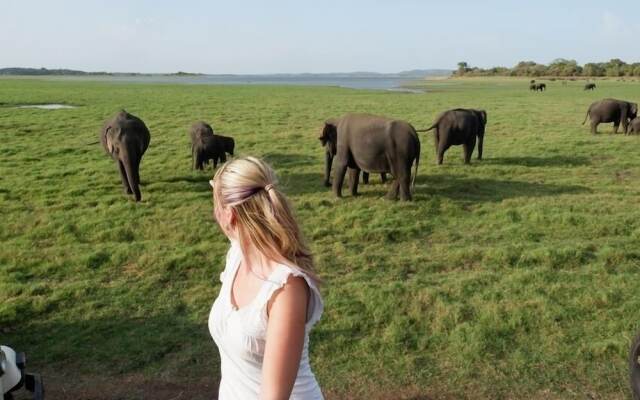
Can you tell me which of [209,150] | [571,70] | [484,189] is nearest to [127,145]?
[209,150]

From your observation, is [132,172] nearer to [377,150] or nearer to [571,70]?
[377,150]

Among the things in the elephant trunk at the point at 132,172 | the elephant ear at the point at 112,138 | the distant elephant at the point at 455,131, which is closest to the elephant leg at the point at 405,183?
the distant elephant at the point at 455,131

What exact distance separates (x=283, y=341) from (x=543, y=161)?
1453 centimetres

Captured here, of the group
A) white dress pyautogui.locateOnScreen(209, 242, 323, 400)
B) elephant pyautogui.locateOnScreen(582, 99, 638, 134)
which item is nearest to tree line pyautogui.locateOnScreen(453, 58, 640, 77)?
elephant pyautogui.locateOnScreen(582, 99, 638, 134)

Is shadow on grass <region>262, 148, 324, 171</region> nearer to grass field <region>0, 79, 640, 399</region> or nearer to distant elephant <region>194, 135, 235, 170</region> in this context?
grass field <region>0, 79, 640, 399</region>

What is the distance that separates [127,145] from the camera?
11.1 metres

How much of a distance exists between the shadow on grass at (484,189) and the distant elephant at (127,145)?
5260 mm

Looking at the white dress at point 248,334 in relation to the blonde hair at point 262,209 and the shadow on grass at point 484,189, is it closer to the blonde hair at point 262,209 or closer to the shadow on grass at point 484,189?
the blonde hair at point 262,209

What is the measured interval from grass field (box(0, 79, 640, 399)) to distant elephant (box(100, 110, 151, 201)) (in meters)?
0.43

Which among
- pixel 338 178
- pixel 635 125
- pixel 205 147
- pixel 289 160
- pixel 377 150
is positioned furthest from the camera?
pixel 635 125

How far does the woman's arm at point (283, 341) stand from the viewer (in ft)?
6.56

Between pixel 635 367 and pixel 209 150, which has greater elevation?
pixel 209 150

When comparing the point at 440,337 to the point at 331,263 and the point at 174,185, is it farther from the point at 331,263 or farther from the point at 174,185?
the point at 174,185

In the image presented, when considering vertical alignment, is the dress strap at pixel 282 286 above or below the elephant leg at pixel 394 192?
above
